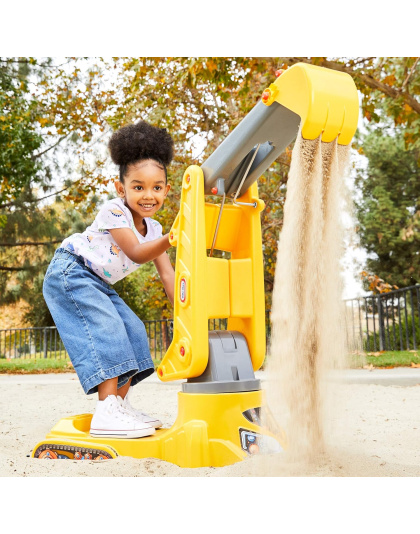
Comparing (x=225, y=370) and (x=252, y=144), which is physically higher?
(x=252, y=144)

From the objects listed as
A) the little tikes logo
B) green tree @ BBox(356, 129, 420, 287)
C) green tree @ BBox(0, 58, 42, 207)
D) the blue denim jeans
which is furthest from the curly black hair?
green tree @ BBox(356, 129, 420, 287)

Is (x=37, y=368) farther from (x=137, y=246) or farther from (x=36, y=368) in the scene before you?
(x=137, y=246)

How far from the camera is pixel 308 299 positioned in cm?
165

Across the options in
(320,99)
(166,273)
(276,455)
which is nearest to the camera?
(320,99)

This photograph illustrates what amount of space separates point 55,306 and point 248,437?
871 mm

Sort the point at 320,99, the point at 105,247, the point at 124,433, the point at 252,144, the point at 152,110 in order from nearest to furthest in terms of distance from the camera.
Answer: the point at 320,99 → the point at 252,144 → the point at 124,433 → the point at 105,247 → the point at 152,110

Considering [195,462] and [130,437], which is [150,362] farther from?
[195,462]

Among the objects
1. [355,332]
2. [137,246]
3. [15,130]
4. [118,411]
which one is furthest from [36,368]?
[137,246]

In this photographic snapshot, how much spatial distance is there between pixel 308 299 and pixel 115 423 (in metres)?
0.79

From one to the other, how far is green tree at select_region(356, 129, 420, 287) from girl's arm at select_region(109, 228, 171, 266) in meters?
11.3

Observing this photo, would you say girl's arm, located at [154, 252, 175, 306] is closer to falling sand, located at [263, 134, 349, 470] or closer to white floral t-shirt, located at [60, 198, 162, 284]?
white floral t-shirt, located at [60, 198, 162, 284]

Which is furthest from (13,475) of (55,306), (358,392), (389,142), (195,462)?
(389,142)

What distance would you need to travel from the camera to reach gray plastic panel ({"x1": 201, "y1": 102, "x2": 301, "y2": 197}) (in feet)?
5.50

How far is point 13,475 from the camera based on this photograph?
1.56 meters
